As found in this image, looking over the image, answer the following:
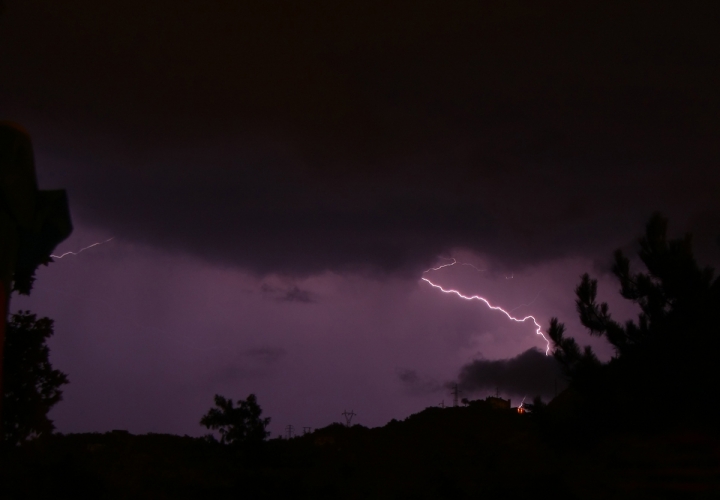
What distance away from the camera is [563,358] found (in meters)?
11.5

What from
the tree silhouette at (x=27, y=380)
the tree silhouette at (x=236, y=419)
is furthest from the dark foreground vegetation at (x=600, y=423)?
the tree silhouette at (x=236, y=419)

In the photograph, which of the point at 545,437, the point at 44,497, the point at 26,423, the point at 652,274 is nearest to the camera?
the point at 44,497

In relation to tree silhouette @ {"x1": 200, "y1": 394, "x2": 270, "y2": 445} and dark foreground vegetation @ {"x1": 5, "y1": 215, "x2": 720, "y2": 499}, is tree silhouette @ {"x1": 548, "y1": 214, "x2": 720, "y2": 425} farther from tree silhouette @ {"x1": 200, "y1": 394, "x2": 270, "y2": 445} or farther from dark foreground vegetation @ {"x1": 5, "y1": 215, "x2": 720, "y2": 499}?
tree silhouette @ {"x1": 200, "y1": 394, "x2": 270, "y2": 445}

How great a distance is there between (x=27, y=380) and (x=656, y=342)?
31.7 feet

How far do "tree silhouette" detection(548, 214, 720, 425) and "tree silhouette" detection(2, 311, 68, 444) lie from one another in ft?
27.4

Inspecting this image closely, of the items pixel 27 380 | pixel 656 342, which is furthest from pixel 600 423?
pixel 27 380

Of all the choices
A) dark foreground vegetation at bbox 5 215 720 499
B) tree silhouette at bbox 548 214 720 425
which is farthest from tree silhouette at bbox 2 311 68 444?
tree silhouette at bbox 548 214 720 425

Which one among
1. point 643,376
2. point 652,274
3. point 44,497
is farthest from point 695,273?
point 44,497

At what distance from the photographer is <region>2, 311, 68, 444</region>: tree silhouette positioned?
849 cm

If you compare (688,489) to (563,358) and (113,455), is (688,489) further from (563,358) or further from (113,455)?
(113,455)

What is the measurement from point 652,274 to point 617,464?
139 inches

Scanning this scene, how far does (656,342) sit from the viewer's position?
10.2m

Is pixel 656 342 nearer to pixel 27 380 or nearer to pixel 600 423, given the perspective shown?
pixel 600 423

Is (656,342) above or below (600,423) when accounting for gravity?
above
